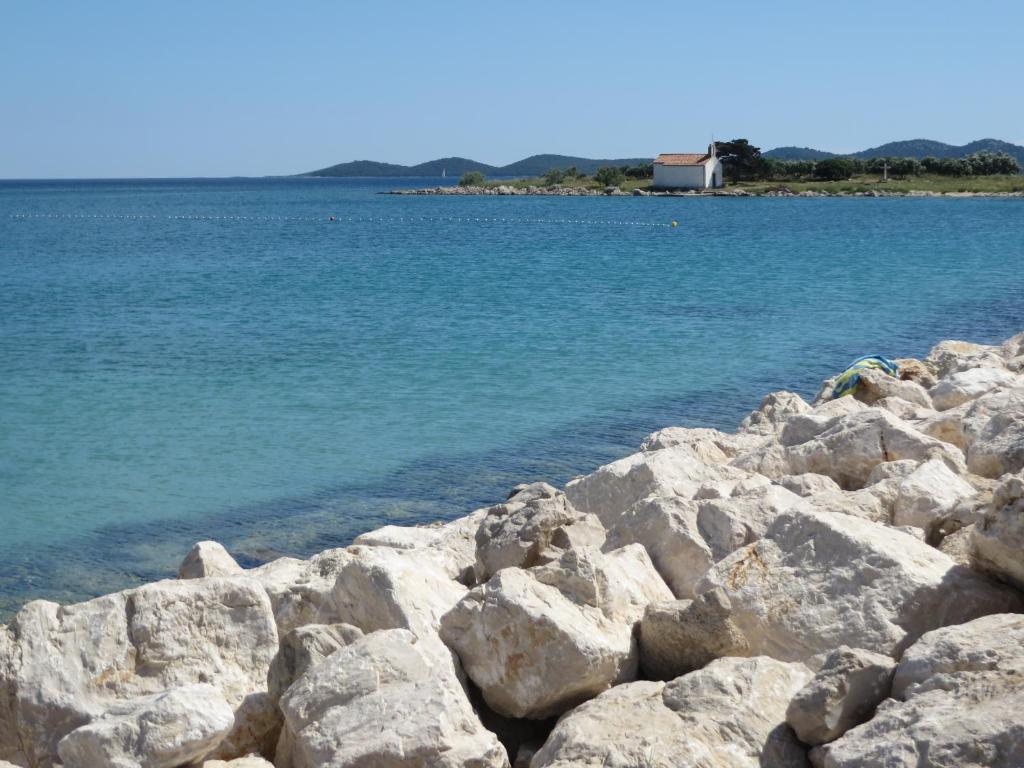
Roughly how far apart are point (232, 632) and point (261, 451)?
358 inches

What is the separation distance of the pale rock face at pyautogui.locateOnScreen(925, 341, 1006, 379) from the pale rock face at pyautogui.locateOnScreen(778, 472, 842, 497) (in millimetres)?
6992

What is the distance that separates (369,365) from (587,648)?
16110 mm

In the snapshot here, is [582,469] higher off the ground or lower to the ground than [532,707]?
lower

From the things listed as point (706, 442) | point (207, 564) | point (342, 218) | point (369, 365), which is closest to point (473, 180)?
point (342, 218)

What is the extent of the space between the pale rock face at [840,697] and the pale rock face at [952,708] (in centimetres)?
9

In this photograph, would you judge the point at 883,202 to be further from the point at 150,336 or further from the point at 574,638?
the point at 574,638

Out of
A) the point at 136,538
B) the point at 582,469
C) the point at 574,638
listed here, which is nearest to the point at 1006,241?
the point at 582,469

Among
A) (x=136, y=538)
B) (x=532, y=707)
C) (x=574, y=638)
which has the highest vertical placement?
(x=574, y=638)

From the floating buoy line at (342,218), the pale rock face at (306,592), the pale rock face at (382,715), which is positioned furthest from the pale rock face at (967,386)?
the floating buoy line at (342,218)

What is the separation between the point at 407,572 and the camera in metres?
6.43

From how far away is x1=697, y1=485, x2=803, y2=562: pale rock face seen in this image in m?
6.72

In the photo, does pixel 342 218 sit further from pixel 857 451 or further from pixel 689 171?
pixel 857 451

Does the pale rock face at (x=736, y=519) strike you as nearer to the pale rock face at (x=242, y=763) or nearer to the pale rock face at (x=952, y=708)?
the pale rock face at (x=952, y=708)

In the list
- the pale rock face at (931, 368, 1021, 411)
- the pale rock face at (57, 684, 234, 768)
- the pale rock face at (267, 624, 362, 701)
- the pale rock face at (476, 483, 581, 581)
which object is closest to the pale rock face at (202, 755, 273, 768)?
the pale rock face at (57, 684, 234, 768)
